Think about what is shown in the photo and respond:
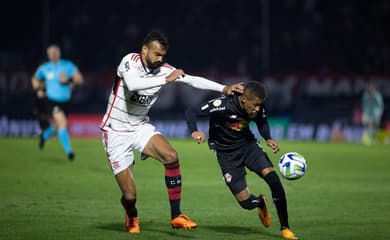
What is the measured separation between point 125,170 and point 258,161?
1491 millimetres

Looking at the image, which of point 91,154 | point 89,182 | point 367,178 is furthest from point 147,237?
point 91,154

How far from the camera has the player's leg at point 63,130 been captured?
59.5 feet

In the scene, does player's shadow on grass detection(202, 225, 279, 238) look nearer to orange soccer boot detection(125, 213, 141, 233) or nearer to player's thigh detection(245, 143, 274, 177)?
player's thigh detection(245, 143, 274, 177)

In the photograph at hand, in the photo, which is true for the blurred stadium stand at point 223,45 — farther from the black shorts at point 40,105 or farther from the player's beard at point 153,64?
the player's beard at point 153,64

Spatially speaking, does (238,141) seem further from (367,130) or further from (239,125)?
(367,130)

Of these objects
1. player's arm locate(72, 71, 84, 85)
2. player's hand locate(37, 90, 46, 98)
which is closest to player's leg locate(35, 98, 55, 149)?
player's hand locate(37, 90, 46, 98)

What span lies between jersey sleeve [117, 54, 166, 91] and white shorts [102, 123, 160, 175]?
67 cm

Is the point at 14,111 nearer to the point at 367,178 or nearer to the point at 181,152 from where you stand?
the point at 181,152

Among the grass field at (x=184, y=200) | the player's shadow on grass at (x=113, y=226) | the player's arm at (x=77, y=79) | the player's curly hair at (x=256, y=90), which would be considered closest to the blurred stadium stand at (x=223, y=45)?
the grass field at (x=184, y=200)

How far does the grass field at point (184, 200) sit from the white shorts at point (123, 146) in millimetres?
755

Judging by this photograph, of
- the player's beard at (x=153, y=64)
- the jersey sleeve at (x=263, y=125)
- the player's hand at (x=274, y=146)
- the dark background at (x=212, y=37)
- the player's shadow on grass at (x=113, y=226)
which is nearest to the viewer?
the player's hand at (x=274, y=146)

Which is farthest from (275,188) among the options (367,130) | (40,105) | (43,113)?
(367,130)

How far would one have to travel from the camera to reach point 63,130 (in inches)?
717

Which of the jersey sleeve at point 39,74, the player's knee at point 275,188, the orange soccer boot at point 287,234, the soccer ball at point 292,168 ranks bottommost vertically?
the orange soccer boot at point 287,234
